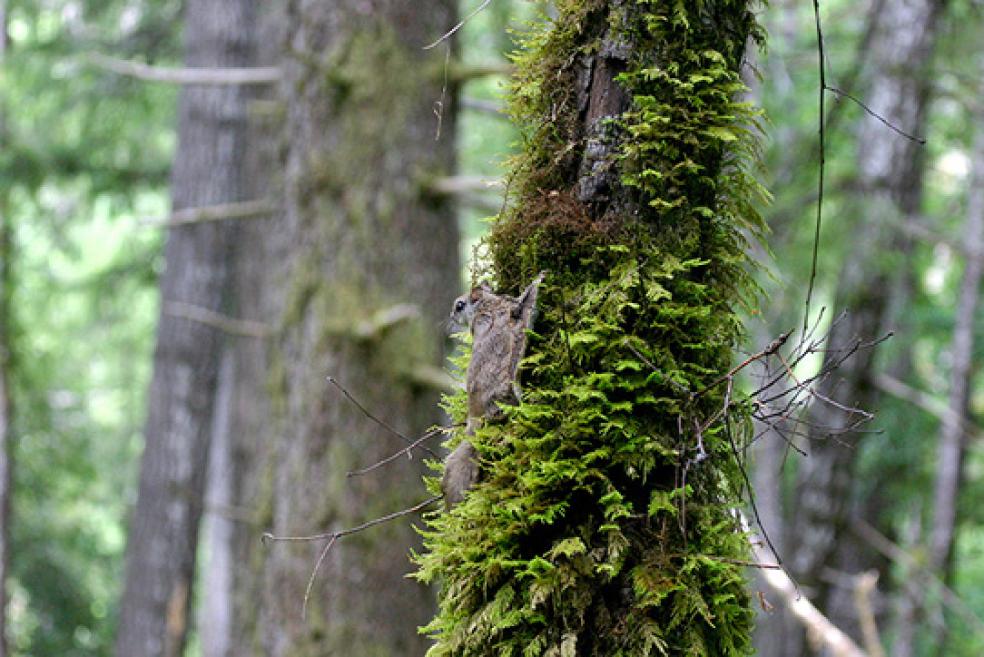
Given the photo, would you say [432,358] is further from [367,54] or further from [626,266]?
[626,266]

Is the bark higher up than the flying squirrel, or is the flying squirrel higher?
the flying squirrel

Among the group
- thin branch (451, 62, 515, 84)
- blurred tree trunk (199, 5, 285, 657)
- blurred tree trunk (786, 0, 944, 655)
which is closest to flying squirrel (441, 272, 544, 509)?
thin branch (451, 62, 515, 84)

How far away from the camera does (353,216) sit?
471cm

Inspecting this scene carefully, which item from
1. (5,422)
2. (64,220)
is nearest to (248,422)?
(5,422)

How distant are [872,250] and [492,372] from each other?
18.4ft

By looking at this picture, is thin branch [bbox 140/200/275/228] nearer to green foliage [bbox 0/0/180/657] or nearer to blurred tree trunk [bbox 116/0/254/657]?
blurred tree trunk [bbox 116/0/254/657]

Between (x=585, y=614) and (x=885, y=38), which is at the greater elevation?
(x=885, y=38)

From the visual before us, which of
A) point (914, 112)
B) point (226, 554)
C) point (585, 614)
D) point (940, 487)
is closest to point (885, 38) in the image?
point (914, 112)

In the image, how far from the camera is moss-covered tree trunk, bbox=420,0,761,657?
1.58m

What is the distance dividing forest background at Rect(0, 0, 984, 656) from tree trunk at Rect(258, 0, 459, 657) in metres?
0.06

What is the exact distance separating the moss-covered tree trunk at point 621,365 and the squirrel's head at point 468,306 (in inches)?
2.5

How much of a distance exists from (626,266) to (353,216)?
3212 mm

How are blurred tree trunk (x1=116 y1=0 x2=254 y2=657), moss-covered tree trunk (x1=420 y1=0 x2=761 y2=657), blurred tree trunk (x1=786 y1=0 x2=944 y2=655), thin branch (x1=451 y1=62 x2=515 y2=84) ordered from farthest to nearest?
blurred tree trunk (x1=116 y1=0 x2=254 y2=657), blurred tree trunk (x1=786 y1=0 x2=944 y2=655), thin branch (x1=451 y1=62 x2=515 y2=84), moss-covered tree trunk (x1=420 y1=0 x2=761 y2=657)

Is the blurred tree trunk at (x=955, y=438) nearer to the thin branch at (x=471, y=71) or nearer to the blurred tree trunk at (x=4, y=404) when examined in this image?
the thin branch at (x=471, y=71)
